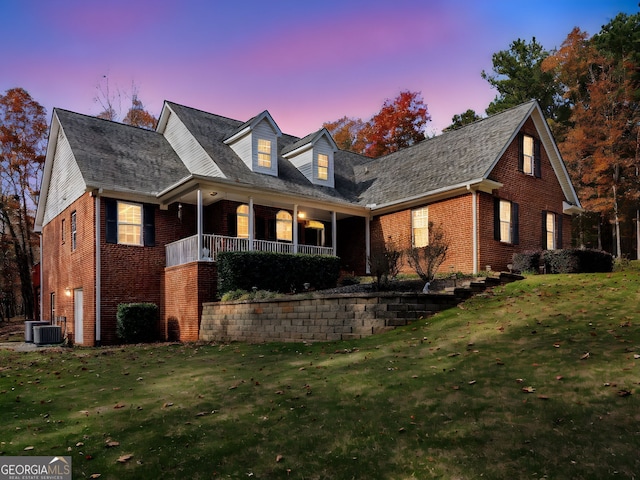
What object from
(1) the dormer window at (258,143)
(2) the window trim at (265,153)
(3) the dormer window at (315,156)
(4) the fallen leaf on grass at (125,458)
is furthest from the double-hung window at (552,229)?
(4) the fallen leaf on grass at (125,458)

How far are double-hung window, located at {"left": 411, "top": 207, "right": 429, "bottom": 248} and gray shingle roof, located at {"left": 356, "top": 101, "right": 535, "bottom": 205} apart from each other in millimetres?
829

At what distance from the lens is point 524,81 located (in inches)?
1577

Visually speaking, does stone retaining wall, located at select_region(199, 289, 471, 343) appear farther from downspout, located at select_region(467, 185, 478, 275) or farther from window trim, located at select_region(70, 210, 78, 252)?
window trim, located at select_region(70, 210, 78, 252)

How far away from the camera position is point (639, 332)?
7.64 meters

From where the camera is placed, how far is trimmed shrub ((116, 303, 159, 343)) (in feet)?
51.3

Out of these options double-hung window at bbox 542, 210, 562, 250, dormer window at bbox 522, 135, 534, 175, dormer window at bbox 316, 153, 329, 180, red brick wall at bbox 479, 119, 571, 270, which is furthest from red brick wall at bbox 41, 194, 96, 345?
double-hung window at bbox 542, 210, 562, 250

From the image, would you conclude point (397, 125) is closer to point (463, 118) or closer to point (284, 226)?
point (463, 118)

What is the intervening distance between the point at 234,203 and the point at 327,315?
8.48 m

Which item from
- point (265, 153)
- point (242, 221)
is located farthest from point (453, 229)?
point (265, 153)

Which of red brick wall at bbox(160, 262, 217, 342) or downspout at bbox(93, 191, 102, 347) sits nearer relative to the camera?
red brick wall at bbox(160, 262, 217, 342)

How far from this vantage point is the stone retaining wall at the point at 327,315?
1078 cm

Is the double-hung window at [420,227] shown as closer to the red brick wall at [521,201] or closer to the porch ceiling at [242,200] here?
the red brick wall at [521,201]

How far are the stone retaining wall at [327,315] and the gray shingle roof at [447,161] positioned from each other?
7.21m

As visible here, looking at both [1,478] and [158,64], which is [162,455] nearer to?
[1,478]
